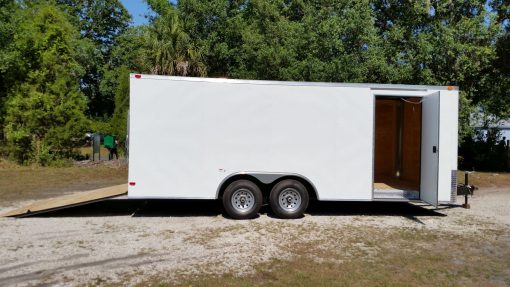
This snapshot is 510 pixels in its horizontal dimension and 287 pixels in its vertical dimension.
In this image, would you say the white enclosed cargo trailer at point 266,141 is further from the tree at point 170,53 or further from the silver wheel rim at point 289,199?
the tree at point 170,53

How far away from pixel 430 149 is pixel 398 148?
253cm

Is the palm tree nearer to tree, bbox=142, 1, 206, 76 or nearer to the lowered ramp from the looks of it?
tree, bbox=142, 1, 206, 76

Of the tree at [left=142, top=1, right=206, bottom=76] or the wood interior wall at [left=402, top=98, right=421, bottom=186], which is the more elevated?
the tree at [left=142, top=1, right=206, bottom=76]

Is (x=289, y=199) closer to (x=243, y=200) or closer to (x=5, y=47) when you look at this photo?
(x=243, y=200)

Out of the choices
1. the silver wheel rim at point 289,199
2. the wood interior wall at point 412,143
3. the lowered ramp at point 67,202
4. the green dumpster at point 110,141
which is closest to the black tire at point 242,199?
the silver wheel rim at point 289,199

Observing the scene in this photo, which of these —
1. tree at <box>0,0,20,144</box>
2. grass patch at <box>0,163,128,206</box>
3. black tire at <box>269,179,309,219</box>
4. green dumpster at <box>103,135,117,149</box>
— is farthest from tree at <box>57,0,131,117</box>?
black tire at <box>269,179,309,219</box>

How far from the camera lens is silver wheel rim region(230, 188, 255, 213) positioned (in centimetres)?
863

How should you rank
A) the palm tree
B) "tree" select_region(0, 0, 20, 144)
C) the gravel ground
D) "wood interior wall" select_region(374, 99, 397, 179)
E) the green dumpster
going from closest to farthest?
the gravel ground
"wood interior wall" select_region(374, 99, 397, 179)
"tree" select_region(0, 0, 20, 144)
the palm tree
the green dumpster

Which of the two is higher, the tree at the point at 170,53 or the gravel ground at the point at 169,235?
the tree at the point at 170,53

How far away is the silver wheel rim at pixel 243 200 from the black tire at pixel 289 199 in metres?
0.39

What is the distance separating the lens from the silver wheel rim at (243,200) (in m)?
8.63

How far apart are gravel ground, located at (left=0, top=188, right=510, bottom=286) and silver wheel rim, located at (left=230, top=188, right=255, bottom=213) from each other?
0.29m

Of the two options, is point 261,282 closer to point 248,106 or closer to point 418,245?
point 418,245

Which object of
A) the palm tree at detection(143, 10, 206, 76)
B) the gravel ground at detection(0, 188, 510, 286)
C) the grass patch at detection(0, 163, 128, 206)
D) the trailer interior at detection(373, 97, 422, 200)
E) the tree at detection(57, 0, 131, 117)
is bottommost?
the gravel ground at detection(0, 188, 510, 286)
